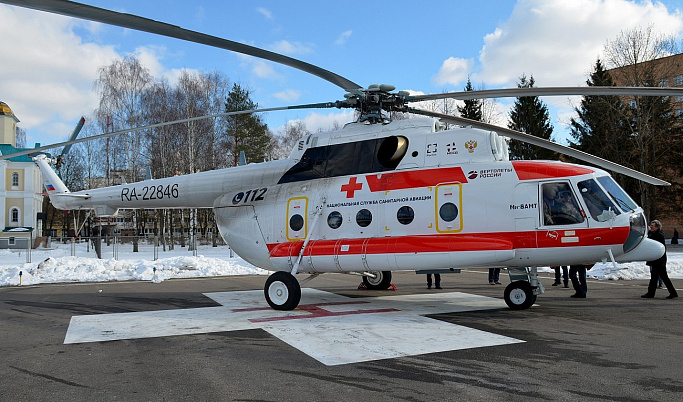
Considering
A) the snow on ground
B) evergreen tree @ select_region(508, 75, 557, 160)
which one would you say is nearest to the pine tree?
evergreen tree @ select_region(508, 75, 557, 160)

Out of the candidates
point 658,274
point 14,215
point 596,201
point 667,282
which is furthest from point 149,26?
point 14,215

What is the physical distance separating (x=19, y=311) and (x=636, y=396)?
10.9 m

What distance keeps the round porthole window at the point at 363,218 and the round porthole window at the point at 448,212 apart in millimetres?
1392

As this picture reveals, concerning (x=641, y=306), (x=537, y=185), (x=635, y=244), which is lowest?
(x=641, y=306)

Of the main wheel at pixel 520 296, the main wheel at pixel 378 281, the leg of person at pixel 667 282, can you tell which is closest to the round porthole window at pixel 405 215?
the main wheel at pixel 520 296

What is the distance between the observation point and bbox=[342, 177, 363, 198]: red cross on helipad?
9.59 m

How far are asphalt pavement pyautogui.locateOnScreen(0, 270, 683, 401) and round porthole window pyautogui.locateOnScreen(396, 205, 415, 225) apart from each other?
70.0 inches

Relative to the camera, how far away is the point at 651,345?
20.8 feet

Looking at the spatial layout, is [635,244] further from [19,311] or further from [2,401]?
[19,311]

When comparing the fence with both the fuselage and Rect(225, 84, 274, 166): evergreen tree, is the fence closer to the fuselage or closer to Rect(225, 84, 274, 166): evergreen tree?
Rect(225, 84, 274, 166): evergreen tree

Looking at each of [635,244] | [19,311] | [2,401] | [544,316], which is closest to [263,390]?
[2,401]

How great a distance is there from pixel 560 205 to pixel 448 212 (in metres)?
1.87

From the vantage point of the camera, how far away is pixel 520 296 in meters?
9.23

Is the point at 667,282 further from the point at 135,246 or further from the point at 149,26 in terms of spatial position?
the point at 135,246
